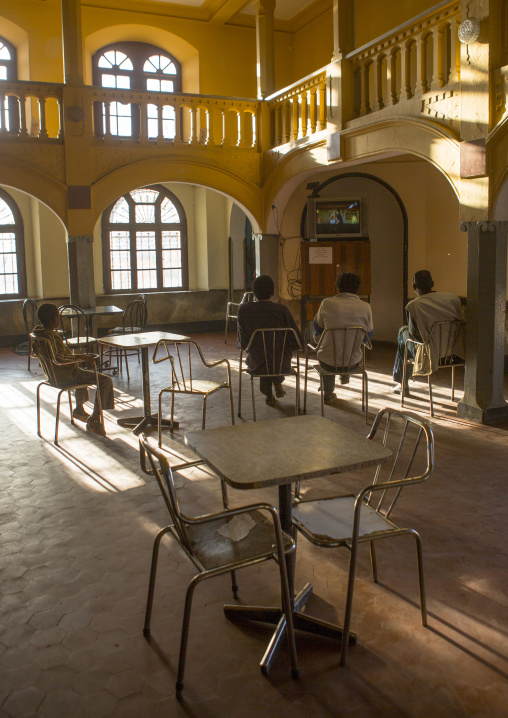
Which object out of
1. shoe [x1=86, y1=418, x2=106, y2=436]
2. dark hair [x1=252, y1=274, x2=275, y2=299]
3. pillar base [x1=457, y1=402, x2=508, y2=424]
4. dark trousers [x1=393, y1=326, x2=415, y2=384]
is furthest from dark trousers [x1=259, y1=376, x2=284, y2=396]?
pillar base [x1=457, y1=402, x2=508, y2=424]

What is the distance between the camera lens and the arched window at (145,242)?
13.1 metres

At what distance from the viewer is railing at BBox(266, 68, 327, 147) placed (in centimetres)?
864

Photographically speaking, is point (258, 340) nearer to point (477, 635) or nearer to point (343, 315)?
point (343, 315)

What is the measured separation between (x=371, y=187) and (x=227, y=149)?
93.5 inches

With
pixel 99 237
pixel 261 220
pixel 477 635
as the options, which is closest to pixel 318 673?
pixel 477 635

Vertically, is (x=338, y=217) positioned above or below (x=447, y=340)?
above

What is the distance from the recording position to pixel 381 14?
1018 centimetres

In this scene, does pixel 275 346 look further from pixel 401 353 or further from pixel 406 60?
pixel 406 60

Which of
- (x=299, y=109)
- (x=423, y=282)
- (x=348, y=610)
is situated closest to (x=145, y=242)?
(x=299, y=109)

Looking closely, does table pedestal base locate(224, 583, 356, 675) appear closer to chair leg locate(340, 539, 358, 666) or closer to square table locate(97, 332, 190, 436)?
chair leg locate(340, 539, 358, 666)

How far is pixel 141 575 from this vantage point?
3.34 meters

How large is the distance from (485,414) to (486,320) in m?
0.86

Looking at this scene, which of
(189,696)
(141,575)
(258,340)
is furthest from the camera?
(258,340)

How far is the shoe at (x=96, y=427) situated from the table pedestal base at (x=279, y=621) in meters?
3.26
